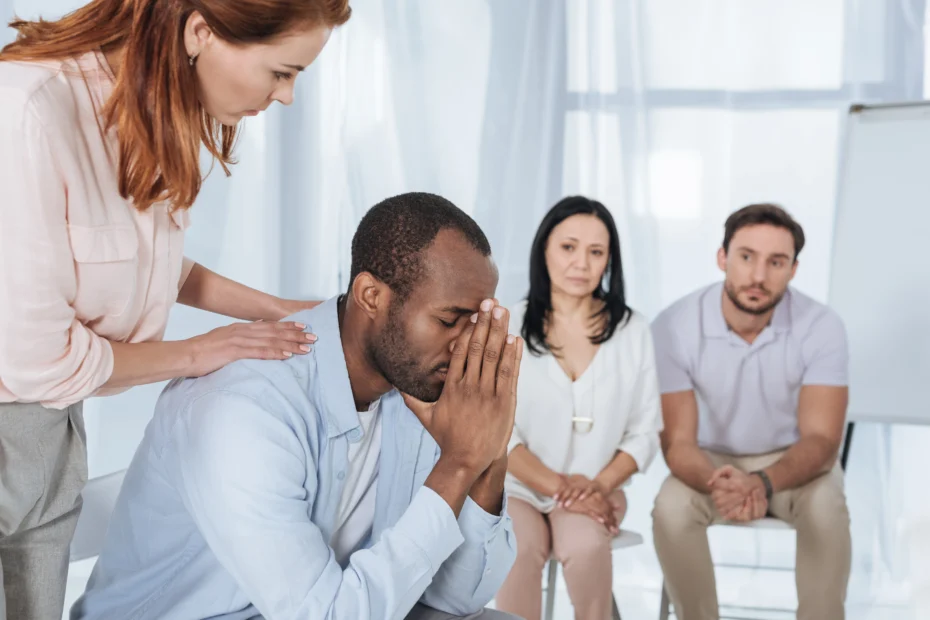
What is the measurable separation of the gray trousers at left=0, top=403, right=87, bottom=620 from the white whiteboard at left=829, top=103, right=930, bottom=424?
2.68 m

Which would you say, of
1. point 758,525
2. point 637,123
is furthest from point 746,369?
point 637,123

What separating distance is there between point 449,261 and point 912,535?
3.08 meters

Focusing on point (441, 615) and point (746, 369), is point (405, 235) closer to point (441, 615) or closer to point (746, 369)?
point (441, 615)

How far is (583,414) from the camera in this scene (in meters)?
2.79

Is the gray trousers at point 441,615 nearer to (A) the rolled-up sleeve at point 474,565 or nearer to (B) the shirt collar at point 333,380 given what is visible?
(A) the rolled-up sleeve at point 474,565

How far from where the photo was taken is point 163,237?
1.42 metres

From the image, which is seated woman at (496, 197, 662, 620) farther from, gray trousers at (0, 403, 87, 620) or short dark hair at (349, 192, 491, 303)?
gray trousers at (0, 403, 87, 620)

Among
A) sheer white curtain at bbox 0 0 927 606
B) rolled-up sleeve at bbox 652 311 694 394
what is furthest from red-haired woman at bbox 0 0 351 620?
sheer white curtain at bbox 0 0 927 606

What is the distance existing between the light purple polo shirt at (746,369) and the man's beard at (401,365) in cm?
169

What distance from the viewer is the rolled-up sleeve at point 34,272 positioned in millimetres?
1192

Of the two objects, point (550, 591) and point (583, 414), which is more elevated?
point (583, 414)

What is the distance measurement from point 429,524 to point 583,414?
1.52m

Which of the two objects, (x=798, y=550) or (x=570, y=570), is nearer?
(x=570, y=570)

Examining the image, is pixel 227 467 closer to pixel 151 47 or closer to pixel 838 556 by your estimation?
pixel 151 47
